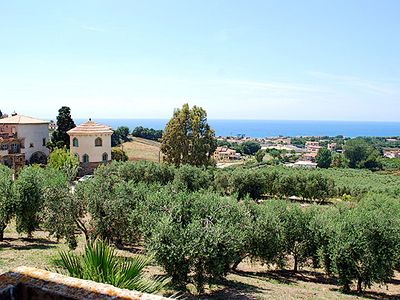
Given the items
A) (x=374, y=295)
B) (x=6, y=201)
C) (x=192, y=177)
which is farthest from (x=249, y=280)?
(x=192, y=177)

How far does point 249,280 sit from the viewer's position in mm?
19391

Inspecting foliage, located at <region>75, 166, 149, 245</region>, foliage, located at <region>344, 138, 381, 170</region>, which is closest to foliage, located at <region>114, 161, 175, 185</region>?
foliage, located at <region>75, 166, 149, 245</region>

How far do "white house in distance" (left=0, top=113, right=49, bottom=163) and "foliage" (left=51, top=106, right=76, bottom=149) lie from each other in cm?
336

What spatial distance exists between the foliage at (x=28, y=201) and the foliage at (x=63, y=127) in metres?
33.8

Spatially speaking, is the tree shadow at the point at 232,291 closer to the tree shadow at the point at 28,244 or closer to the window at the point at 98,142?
the tree shadow at the point at 28,244

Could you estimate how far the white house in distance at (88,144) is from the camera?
50.5 m

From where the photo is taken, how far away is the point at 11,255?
17359mm

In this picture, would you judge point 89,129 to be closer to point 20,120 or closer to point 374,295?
point 20,120

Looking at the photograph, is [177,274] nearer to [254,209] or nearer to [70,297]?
[254,209]

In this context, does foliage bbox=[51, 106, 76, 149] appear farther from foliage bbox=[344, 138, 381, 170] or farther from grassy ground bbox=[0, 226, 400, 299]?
foliage bbox=[344, 138, 381, 170]

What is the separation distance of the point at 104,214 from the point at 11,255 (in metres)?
4.88

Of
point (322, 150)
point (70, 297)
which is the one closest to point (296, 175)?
point (70, 297)

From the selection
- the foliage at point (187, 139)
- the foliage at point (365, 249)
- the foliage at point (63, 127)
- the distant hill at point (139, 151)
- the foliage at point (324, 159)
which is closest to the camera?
the foliage at point (365, 249)

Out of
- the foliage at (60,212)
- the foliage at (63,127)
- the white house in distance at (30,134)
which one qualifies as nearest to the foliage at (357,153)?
the foliage at (63,127)
